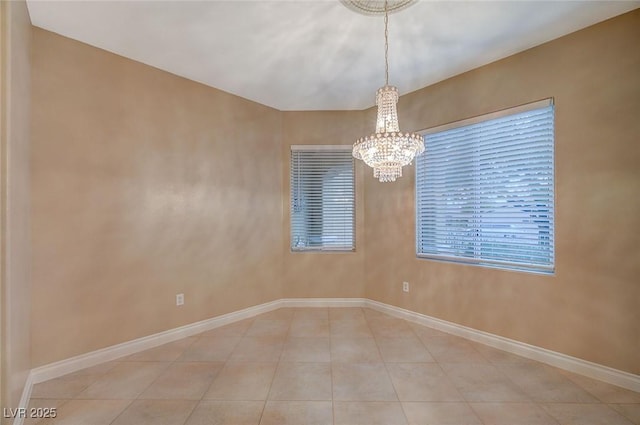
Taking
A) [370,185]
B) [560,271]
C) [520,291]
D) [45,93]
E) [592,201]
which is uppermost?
[45,93]

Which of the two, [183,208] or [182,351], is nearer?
[182,351]

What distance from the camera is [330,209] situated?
4.13 meters

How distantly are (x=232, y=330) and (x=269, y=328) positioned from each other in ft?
1.37

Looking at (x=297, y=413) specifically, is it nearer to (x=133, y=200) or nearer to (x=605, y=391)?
(x=605, y=391)

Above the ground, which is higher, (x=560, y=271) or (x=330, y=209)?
(x=330, y=209)

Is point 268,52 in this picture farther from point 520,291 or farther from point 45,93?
point 520,291

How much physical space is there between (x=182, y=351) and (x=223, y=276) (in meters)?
0.91

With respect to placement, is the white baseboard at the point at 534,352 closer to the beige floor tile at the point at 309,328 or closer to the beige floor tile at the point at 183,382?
the beige floor tile at the point at 309,328

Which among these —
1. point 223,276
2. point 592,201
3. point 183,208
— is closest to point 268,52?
point 183,208

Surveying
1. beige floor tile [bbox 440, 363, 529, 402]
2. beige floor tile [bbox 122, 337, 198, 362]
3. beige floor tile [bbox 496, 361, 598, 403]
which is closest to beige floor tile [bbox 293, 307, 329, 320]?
→ beige floor tile [bbox 122, 337, 198, 362]

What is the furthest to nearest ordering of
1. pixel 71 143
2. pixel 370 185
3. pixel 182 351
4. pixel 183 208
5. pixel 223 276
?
pixel 370 185 < pixel 223 276 < pixel 183 208 < pixel 182 351 < pixel 71 143

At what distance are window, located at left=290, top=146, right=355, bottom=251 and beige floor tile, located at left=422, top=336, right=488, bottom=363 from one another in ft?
5.30

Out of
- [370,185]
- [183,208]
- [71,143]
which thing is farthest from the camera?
[370,185]

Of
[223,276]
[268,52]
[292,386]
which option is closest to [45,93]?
[268,52]
